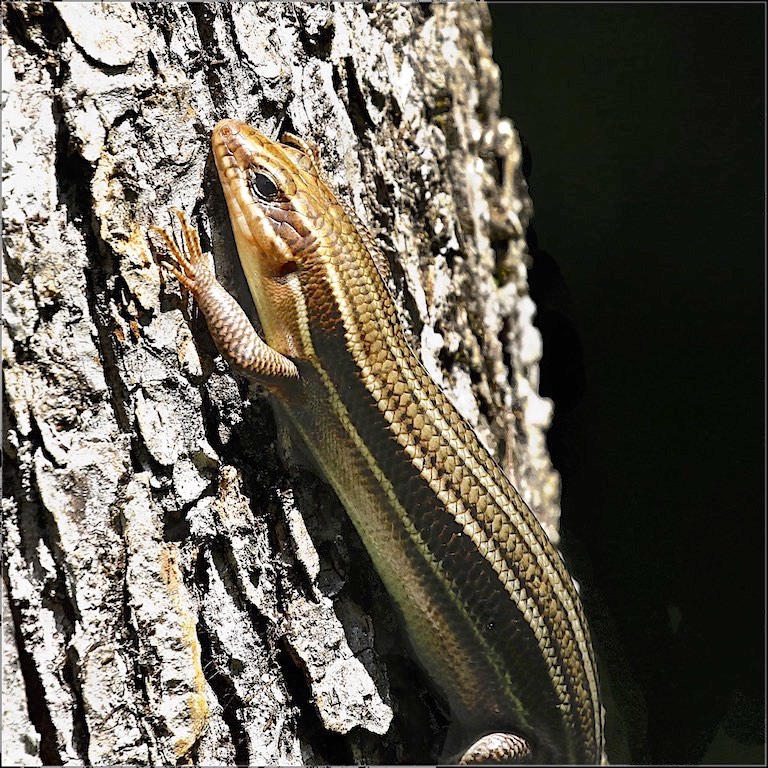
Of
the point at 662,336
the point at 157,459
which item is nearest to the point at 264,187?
the point at 157,459

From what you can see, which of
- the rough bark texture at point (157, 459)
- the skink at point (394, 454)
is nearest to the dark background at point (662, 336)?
the skink at point (394, 454)

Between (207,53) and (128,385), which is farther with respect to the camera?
(207,53)

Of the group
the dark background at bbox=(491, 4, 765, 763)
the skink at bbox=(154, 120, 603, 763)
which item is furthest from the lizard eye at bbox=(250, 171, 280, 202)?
the dark background at bbox=(491, 4, 765, 763)

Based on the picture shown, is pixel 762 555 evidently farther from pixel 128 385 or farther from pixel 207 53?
pixel 207 53

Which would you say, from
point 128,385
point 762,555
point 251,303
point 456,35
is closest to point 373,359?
point 251,303

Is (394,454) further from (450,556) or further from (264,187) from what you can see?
(264,187)

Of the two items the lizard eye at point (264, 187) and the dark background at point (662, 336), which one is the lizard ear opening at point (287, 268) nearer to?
the lizard eye at point (264, 187)
